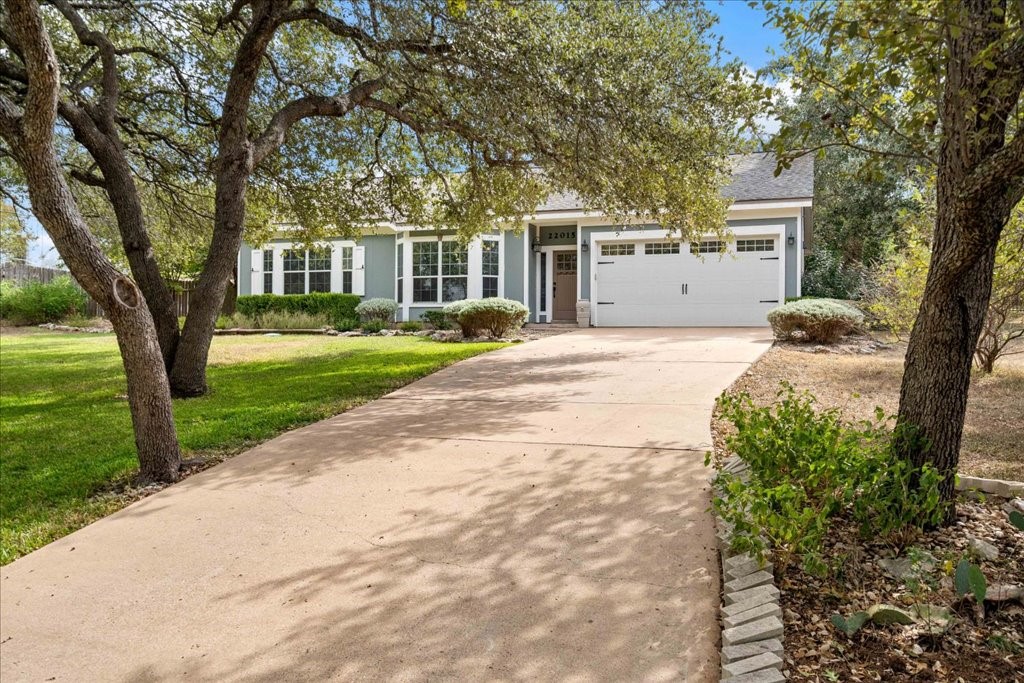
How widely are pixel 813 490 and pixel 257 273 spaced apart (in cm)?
1995

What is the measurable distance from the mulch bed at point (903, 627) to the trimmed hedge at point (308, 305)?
1683 centimetres

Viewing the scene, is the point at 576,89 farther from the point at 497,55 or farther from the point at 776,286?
the point at 776,286

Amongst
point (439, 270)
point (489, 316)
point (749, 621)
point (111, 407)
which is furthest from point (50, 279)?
point (749, 621)

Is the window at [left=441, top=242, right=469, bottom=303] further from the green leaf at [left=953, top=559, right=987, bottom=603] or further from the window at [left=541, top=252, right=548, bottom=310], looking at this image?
the green leaf at [left=953, top=559, right=987, bottom=603]

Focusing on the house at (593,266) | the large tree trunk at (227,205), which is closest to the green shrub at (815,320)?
the house at (593,266)

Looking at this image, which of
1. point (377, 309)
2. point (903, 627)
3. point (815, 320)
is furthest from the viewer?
point (377, 309)

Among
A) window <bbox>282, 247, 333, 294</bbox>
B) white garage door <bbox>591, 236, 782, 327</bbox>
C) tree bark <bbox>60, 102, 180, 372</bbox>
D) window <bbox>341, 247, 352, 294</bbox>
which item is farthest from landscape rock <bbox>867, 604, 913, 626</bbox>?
window <bbox>282, 247, 333, 294</bbox>

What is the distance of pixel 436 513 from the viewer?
12.9ft

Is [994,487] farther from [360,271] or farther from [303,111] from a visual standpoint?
[360,271]

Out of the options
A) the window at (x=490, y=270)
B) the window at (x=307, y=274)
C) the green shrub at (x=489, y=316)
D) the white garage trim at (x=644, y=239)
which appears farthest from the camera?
the window at (x=307, y=274)

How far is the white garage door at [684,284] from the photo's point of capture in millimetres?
16188

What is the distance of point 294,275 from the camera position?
20.5 m

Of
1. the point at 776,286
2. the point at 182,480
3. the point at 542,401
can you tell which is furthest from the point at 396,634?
the point at 776,286

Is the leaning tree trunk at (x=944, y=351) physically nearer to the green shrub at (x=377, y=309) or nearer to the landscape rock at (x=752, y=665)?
the landscape rock at (x=752, y=665)
